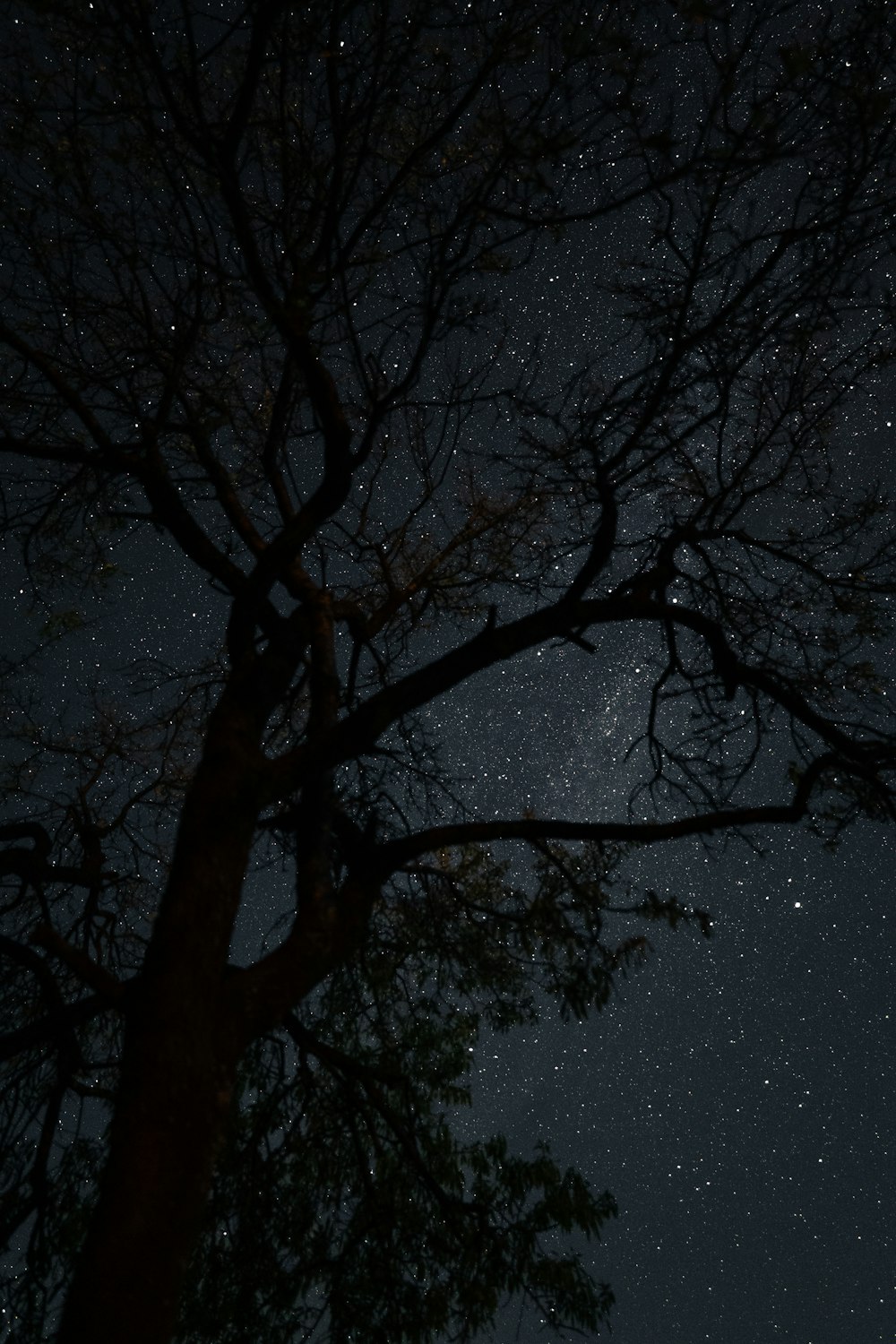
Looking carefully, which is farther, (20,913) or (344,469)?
(20,913)

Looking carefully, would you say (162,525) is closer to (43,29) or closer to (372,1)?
(43,29)

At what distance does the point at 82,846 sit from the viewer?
22.0ft

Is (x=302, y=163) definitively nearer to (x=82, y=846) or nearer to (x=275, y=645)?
(x=275, y=645)

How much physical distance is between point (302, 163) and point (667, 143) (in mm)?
2262

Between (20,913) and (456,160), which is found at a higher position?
(456,160)

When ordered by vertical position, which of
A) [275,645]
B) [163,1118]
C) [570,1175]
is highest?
[275,645]

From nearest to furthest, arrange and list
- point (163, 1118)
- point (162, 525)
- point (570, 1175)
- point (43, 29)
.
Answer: point (163, 1118) < point (43, 29) < point (162, 525) < point (570, 1175)

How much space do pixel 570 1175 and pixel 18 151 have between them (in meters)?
7.38

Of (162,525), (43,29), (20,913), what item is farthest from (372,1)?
(20,913)

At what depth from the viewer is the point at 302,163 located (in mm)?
5652

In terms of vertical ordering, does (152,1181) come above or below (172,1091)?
below

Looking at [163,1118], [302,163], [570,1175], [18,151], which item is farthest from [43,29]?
[570,1175]

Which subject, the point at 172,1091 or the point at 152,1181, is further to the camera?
the point at 172,1091

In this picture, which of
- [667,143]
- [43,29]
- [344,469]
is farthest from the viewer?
[344,469]
